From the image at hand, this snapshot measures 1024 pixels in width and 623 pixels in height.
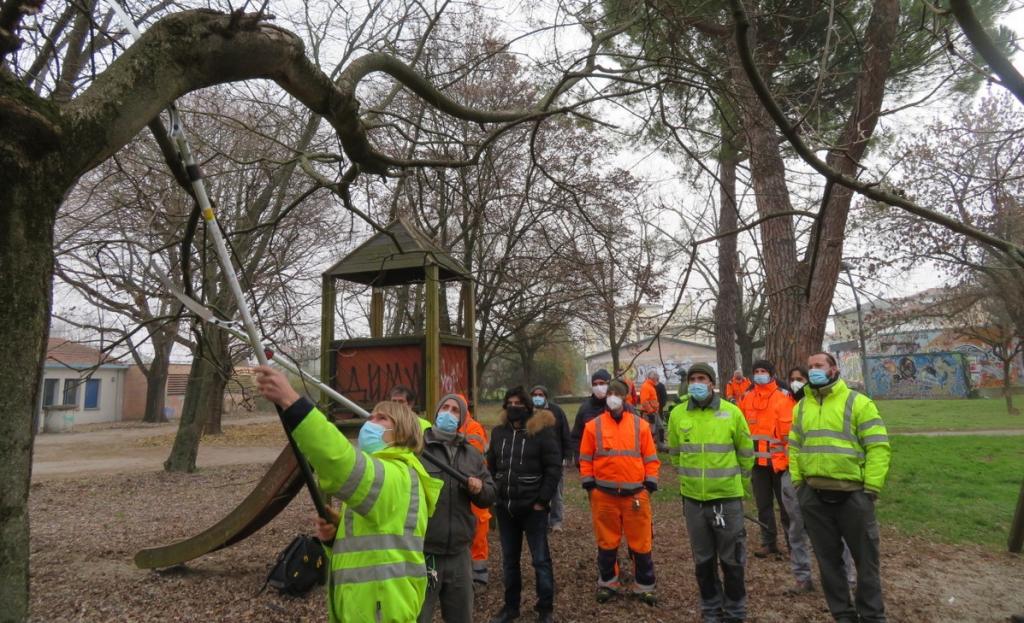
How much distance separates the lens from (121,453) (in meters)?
16.2

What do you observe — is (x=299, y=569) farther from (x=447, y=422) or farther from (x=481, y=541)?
(x=447, y=422)

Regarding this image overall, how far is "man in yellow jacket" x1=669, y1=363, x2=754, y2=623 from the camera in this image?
4.42m

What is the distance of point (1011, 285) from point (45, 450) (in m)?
26.3

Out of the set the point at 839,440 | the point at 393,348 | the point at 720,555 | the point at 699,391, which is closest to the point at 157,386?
the point at 393,348

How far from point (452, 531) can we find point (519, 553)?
129cm

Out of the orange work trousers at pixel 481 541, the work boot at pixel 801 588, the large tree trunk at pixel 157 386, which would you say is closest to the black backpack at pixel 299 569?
the orange work trousers at pixel 481 541

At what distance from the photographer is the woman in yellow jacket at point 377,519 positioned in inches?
87.4

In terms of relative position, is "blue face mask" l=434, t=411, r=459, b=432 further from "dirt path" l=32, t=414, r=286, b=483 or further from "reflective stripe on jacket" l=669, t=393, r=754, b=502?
"dirt path" l=32, t=414, r=286, b=483

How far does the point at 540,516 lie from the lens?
191 inches

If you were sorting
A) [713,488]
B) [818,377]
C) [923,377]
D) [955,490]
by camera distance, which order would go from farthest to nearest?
1. [923,377]
2. [955,490]
3. [713,488]
4. [818,377]

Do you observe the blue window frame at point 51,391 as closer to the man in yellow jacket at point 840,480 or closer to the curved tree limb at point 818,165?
the man in yellow jacket at point 840,480

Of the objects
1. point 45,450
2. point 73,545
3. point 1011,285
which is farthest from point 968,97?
point 45,450

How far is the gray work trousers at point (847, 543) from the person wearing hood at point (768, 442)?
1.72 m

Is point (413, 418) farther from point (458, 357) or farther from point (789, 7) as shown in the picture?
point (789, 7)
